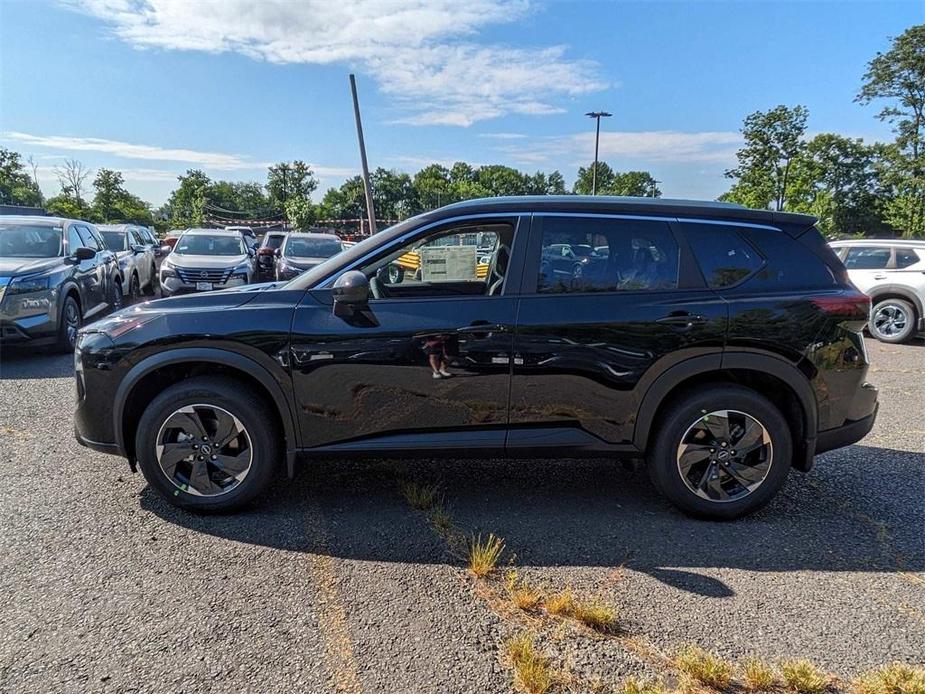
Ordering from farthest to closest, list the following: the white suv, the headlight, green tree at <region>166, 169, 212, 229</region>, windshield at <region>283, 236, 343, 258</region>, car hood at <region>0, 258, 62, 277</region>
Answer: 1. green tree at <region>166, 169, 212, 229</region>
2. windshield at <region>283, 236, 343, 258</region>
3. the white suv
4. car hood at <region>0, 258, 62, 277</region>
5. the headlight

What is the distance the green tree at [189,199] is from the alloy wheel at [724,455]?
7744 centimetres

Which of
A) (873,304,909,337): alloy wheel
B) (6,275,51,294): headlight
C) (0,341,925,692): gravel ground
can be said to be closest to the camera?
(0,341,925,692): gravel ground

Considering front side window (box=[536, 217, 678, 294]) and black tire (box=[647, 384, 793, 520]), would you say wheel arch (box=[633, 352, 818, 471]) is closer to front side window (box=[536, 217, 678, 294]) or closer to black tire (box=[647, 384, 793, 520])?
black tire (box=[647, 384, 793, 520])

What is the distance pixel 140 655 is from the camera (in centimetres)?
230

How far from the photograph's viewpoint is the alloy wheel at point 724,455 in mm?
3354

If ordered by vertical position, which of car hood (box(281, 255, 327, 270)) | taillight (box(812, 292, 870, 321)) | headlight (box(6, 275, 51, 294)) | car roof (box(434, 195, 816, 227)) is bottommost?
headlight (box(6, 275, 51, 294))

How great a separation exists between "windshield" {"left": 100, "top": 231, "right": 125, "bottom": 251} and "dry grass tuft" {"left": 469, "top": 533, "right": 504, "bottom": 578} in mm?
13822

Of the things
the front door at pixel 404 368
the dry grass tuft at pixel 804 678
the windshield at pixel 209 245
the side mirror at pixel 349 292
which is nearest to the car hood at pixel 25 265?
the windshield at pixel 209 245

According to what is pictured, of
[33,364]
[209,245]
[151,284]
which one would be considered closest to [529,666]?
[33,364]

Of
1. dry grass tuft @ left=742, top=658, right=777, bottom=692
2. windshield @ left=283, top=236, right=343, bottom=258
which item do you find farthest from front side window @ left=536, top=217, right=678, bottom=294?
windshield @ left=283, top=236, right=343, bottom=258

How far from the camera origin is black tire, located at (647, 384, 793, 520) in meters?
3.34

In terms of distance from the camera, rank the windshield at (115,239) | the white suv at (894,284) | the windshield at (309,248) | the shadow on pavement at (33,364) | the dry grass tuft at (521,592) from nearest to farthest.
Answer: the dry grass tuft at (521,592) < the shadow on pavement at (33,364) < the white suv at (894,284) < the windshield at (309,248) < the windshield at (115,239)

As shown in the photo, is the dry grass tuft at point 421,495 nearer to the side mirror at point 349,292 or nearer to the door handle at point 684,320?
the side mirror at point 349,292

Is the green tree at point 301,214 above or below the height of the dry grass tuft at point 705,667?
above
